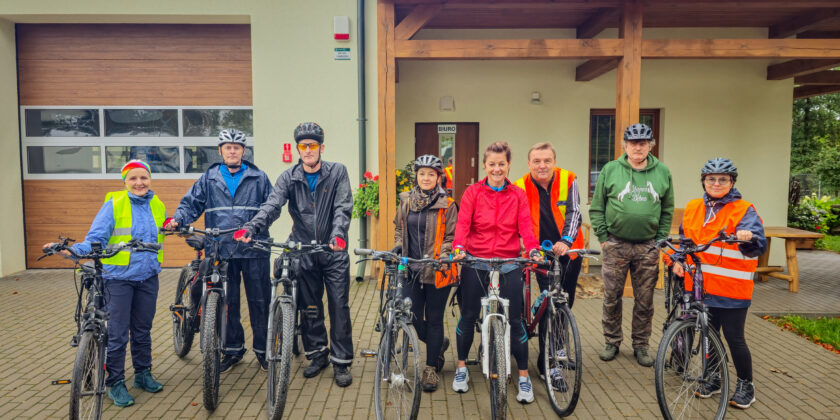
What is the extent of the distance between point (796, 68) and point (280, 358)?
29.1 feet

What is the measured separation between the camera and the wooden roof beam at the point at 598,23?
692 cm

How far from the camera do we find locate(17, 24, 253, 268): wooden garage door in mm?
7543

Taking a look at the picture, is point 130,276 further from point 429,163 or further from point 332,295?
point 429,163

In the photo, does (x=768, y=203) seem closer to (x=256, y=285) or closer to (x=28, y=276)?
(x=256, y=285)

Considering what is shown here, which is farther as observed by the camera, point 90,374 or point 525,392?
point 525,392

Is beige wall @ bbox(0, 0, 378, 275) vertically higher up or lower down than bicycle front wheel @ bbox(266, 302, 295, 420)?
higher up

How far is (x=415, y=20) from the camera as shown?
6.43 meters

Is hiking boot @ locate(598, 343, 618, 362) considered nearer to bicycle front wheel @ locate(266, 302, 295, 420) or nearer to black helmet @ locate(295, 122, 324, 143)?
bicycle front wheel @ locate(266, 302, 295, 420)

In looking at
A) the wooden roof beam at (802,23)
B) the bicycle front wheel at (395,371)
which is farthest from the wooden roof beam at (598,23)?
the bicycle front wheel at (395,371)

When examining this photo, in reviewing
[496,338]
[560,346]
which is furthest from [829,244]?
[496,338]

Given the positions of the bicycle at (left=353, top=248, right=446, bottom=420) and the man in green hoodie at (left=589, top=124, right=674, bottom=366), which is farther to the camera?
the man in green hoodie at (left=589, top=124, right=674, bottom=366)

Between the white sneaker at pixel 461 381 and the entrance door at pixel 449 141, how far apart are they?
17.4 feet

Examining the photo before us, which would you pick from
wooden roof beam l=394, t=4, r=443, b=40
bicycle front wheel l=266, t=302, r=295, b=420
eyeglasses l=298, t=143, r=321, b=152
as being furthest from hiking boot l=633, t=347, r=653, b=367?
wooden roof beam l=394, t=4, r=443, b=40

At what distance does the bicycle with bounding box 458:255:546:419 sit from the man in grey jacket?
1196 millimetres
